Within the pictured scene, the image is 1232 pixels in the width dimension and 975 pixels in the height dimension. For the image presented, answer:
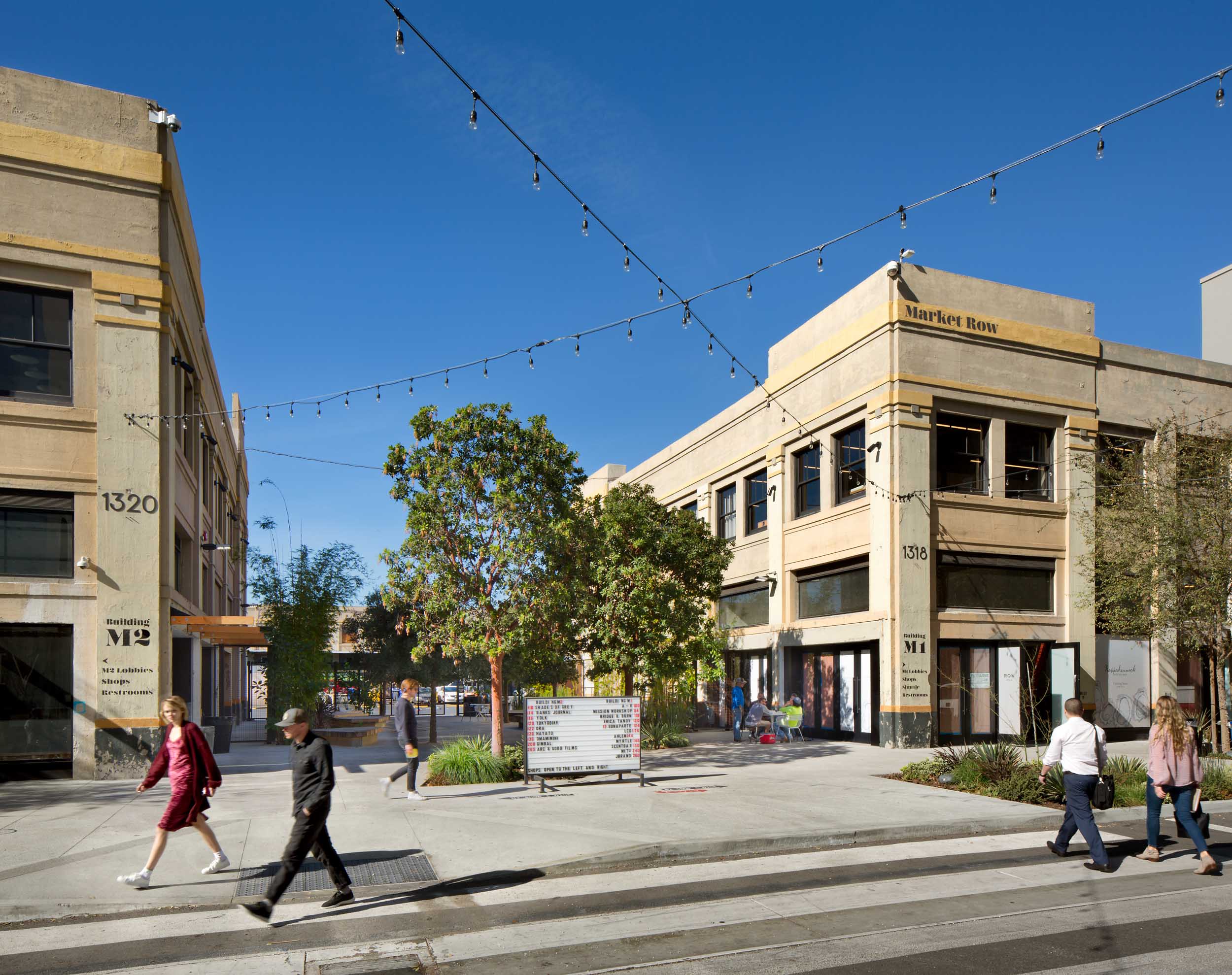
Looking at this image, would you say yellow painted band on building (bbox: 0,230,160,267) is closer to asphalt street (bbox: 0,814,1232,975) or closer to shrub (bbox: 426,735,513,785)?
shrub (bbox: 426,735,513,785)

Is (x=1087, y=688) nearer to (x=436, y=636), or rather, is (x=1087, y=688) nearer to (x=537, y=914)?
(x=436, y=636)

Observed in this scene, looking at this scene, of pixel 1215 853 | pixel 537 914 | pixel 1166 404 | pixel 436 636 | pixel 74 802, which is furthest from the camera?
pixel 1166 404

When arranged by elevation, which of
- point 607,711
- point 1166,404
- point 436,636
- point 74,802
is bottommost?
point 74,802

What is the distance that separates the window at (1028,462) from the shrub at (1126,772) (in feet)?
32.7

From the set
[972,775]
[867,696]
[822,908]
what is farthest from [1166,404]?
[822,908]

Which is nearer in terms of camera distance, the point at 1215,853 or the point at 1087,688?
the point at 1215,853

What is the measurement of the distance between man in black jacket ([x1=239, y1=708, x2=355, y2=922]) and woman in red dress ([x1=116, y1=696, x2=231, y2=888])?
1252mm

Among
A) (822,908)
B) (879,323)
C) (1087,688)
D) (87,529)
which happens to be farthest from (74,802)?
(1087,688)

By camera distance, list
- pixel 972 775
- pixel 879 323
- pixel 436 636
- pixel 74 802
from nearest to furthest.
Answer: pixel 74 802
pixel 972 775
pixel 436 636
pixel 879 323

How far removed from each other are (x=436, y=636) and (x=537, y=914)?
340 inches

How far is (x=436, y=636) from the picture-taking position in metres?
16.3

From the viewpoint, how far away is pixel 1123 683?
2478cm

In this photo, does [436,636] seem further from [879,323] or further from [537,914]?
[879,323]

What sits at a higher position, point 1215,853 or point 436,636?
point 436,636
